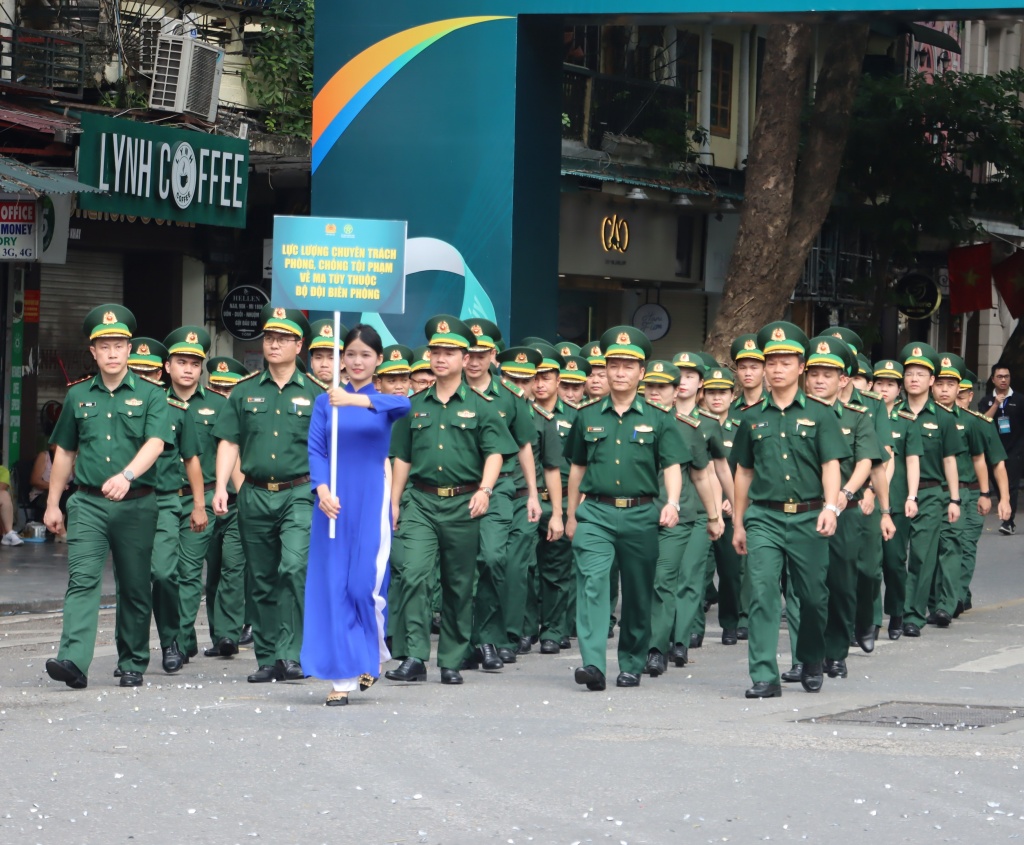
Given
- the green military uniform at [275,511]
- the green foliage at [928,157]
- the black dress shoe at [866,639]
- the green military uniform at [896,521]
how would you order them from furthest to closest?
the green foliage at [928,157], the green military uniform at [896,521], the black dress shoe at [866,639], the green military uniform at [275,511]

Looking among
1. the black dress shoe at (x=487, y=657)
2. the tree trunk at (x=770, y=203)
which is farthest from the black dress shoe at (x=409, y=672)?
the tree trunk at (x=770, y=203)

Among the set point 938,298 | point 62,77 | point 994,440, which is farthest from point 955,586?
point 938,298

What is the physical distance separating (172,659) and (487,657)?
72.2 inches

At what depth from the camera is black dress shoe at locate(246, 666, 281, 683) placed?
11.1 m

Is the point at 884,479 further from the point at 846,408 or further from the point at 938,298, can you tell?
the point at 938,298

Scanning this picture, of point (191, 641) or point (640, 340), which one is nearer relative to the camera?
point (640, 340)

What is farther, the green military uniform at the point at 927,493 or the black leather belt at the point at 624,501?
the green military uniform at the point at 927,493

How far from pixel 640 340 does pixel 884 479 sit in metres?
1.72

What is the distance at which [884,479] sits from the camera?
38.0ft

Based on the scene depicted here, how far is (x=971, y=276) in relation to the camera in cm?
3556

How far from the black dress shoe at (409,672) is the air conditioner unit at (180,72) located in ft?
38.6

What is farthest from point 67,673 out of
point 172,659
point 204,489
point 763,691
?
point 763,691

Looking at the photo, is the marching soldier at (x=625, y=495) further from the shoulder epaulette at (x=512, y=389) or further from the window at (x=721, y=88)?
the window at (x=721, y=88)

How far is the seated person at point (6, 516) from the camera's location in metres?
19.5
